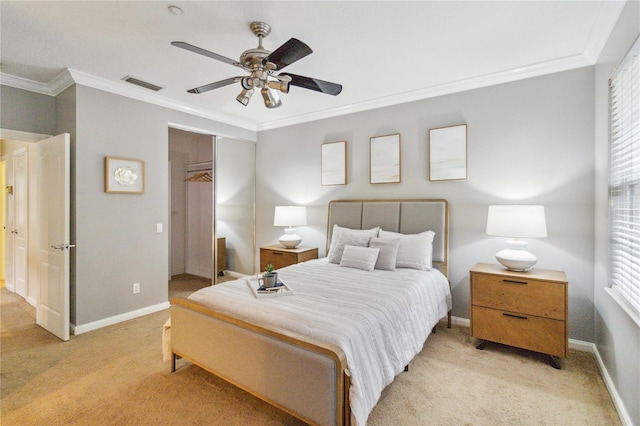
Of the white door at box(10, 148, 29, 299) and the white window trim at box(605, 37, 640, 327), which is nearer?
the white window trim at box(605, 37, 640, 327)

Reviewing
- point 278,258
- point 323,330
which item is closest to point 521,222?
point 323,330

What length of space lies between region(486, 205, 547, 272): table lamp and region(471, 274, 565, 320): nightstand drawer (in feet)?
0.56

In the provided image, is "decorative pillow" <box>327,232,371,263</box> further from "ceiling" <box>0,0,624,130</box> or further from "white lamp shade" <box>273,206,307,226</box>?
"ceiling" <box>0,0,624,130</box>

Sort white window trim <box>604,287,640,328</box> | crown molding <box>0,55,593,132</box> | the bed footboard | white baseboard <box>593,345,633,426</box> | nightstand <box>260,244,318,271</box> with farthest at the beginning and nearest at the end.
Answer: nightstand <box>260,244,318,271</box>
crown molding <box>0,55,593,132</box>
white baseboard <box>593,345,633,426</box>
white window trim <box>604,287,640,328</box>
the bed footboard

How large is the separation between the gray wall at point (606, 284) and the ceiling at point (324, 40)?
0.23 meters

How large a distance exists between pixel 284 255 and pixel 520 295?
272 cm

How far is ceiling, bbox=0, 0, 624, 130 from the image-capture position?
2139 millimetres

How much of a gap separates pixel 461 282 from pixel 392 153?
1.73 meters

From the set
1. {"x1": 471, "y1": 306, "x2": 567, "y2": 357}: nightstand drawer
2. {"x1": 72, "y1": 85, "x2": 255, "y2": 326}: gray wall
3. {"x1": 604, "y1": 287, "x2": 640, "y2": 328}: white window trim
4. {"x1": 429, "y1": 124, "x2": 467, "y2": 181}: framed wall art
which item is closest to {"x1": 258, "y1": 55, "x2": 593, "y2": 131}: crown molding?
{"x1": 429, "y1": 124, "x2": 467, "y2": 181}: framed wall art

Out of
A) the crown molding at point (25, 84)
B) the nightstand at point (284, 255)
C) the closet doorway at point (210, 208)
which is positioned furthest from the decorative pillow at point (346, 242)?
the crown molding at point (25, 84)

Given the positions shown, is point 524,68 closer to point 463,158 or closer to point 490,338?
point 463,158

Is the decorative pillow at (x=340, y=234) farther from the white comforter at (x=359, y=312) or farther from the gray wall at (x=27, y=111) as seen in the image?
the gray wall at (x=27, y=111)

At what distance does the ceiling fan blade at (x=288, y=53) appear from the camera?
1836 millimetres

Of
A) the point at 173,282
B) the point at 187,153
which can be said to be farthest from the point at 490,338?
the point at 187,153
